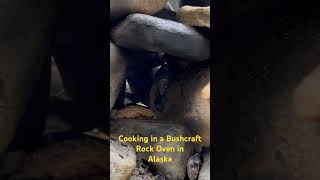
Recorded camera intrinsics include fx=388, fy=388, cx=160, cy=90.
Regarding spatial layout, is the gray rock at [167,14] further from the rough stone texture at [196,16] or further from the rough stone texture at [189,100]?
the rough stone texture at [189,100]

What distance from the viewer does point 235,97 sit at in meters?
1.14

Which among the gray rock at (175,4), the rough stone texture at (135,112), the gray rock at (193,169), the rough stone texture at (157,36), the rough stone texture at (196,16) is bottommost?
the gray rock at (193,169)

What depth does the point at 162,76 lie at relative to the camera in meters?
1.13

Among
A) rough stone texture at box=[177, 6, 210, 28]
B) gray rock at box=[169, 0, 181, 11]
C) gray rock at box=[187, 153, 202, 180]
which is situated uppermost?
gray rock at box=[169, 0, 181, 11]

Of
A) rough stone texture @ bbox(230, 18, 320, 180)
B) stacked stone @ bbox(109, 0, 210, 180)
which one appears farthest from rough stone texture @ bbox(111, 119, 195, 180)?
rough stone texture @ bbox(230, 18, 320, 180)

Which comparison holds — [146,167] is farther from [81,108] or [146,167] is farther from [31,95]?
[31,95]

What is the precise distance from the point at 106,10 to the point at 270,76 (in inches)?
19.8

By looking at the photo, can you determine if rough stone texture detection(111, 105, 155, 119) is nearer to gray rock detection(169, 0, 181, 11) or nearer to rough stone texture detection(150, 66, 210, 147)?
rough stone texture detection(150, 66, 210, 147)

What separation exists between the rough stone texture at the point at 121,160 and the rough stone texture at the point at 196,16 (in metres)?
0.39

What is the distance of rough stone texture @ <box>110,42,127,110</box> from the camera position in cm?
108

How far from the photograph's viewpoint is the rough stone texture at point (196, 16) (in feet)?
3.59

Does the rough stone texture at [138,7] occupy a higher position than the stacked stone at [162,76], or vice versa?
the rough stone texture at [138,7]

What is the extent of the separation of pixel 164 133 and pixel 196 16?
34 cm

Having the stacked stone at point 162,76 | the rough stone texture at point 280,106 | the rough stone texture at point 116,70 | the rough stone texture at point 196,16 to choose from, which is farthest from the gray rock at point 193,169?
the rough stone texture at point 196,16
